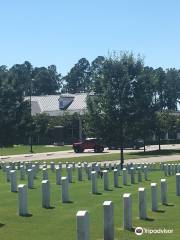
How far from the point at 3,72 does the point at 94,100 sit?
11559mm

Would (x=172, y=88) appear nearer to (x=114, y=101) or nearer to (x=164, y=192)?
(x=114, y=101)

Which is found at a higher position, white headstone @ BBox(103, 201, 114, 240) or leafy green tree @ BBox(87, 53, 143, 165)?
leafy green tree @ BBox(87, 53, 143, 165)

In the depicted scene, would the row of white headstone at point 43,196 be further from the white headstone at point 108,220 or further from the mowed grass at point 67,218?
the white headstone at point 108,220

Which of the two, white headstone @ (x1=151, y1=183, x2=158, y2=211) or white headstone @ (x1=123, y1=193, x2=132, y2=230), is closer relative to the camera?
white headstone @ (x1=123, y1=193, x2=132, y2=230)

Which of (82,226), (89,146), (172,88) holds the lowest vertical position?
(82,226)

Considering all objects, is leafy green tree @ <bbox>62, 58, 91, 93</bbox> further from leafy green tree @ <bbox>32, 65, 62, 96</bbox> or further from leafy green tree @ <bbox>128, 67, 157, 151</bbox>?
leafy green tree @ <bbox>128, 67, 157, 151</bbox>

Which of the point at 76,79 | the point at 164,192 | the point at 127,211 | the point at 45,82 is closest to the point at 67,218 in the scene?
the point at 127,211

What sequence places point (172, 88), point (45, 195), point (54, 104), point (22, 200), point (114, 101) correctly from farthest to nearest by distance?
point (172, 88), point (54, 104), point (114, 101), point (45, 195), point (22, 200)

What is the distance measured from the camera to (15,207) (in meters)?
15.9

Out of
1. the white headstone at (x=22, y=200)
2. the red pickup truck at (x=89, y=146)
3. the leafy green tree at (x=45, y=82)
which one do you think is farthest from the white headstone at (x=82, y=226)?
the leafy green tree at (x=45, y=82)

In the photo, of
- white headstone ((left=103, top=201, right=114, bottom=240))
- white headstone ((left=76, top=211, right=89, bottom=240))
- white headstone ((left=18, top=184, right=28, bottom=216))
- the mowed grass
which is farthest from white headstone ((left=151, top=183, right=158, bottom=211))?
white headstone ((left=76, top=211, right=89, bottom=240))

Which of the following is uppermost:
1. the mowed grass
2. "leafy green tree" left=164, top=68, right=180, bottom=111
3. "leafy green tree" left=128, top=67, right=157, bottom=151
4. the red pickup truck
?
"leafy green tree" left=164, top=68, right=180, bottom=111

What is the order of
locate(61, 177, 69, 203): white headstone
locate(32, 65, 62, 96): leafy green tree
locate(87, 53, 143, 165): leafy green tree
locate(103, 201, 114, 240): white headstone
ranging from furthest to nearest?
locate(32, 65, 62, 96): leafy green tree < locate(87, 53, 143, 165): leafy green tree < locate(61, 177, 69, 203): white headstone < locate(103, 201, 114, 240): white headstone

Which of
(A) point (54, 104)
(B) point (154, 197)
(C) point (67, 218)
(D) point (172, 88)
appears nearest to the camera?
(C) point (67, 218)
